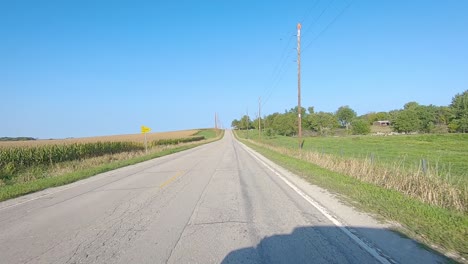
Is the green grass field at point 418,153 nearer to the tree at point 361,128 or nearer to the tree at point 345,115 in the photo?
the tree at point 361,128

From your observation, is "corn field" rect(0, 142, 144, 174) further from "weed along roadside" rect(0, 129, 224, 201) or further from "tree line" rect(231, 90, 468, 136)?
"tree line" rect(231, 90, 468, 136)

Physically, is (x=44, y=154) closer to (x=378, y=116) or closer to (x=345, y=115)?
(x=345, y=115)

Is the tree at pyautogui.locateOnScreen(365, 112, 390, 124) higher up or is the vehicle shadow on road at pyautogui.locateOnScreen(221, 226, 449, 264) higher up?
the tree at pyautogui.locateOnScreen(365, 112, 390, 124)

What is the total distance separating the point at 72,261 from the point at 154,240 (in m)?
1.25

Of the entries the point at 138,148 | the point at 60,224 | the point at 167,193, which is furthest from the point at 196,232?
the point at 138,148

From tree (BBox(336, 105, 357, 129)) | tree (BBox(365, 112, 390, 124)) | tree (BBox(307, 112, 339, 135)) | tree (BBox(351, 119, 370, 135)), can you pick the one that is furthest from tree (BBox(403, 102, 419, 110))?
tree (BBox(307, 112, 339, 135))

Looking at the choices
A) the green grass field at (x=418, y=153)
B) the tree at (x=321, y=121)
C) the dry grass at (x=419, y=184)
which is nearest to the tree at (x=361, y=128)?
the tree at (x=321, y=121)

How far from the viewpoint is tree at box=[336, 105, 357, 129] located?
527 ft

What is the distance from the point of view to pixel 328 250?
16.5ft

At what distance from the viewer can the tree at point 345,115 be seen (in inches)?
6324

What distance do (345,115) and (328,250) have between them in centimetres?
16425

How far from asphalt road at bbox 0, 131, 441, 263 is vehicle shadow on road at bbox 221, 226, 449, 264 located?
0.05ft

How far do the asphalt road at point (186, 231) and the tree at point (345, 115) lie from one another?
15908 cm

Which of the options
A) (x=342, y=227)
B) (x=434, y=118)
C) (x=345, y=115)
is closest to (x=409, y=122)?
(x=434, y=118)
